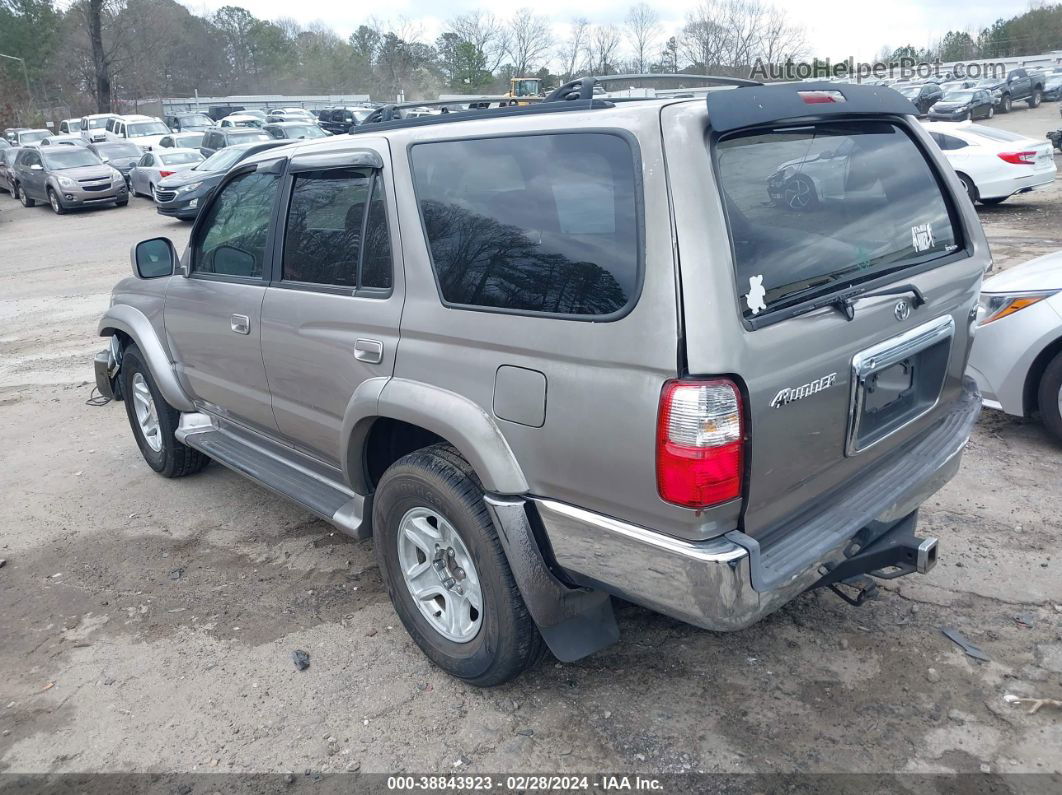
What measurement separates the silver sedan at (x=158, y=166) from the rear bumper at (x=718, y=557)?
70.1 ft

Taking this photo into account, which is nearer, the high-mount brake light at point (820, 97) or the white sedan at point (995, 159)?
the high-mount brake light at point (820, 97)

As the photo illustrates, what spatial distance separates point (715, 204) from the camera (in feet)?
7.82

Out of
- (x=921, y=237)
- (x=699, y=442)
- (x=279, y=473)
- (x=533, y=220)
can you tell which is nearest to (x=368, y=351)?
(x=533, y=220)

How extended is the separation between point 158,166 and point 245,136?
2547mm

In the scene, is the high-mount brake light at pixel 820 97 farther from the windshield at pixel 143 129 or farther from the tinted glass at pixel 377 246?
the windshield at pixel 143 129

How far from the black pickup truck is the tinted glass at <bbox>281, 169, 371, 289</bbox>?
43.1 m

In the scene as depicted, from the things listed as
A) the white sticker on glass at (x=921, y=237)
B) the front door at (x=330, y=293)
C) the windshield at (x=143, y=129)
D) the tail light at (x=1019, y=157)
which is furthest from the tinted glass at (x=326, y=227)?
the windshield at (x=143, y=129)

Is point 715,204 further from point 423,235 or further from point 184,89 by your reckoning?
point 184,89

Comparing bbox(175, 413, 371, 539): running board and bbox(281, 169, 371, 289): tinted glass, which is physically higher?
bbox(281, 169, 371, 289): tinted glass

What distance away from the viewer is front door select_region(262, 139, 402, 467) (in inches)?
127

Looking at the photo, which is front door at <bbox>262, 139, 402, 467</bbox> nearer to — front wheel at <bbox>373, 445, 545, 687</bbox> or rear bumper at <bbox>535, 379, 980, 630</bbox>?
front wheel at <bbox>373, 445, 545, 687</bbox>

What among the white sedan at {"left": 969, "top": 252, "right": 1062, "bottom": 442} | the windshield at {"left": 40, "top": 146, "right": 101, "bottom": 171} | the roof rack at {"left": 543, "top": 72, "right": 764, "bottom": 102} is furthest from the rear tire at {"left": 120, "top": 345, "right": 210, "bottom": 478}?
the windshield at {"left": 40, "top": 146, "right": 101, "bottom": 171}

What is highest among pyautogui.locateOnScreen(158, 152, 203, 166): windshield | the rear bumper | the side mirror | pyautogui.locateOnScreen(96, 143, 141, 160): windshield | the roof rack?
the roof rack

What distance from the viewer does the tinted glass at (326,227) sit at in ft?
11.2
